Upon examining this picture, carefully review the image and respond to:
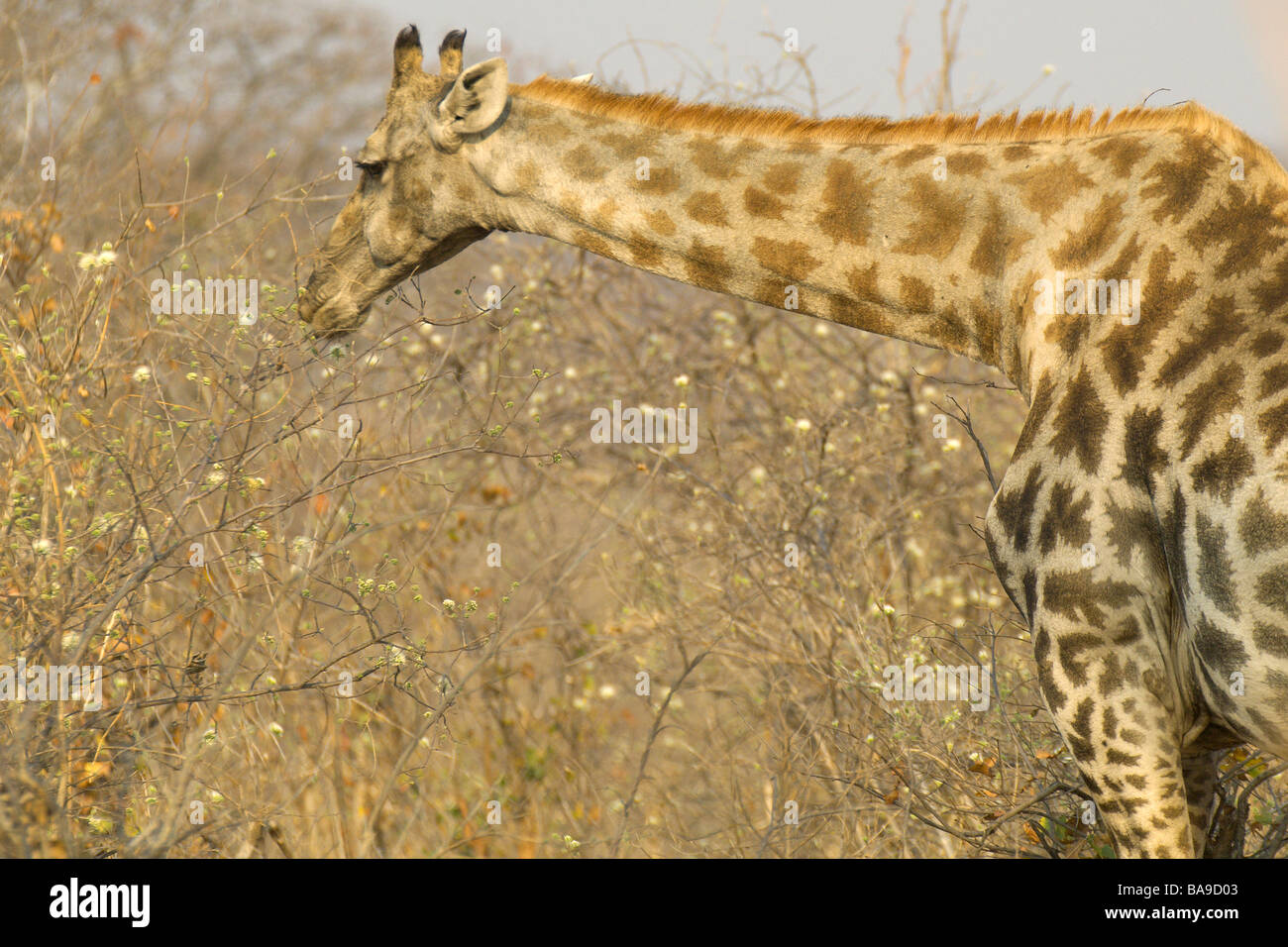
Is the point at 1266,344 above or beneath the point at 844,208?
beneath

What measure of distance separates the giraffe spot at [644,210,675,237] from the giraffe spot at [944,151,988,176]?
0.96 metres

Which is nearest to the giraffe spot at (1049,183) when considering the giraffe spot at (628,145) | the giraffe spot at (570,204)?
the giraffe spot at (628,145)

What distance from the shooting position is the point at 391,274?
5.19 metres

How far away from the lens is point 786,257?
A: 4.56 m

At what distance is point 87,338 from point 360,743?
2476 mm

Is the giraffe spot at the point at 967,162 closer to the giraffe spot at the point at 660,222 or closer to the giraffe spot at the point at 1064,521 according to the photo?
the giraffe spot at the point at 660,222

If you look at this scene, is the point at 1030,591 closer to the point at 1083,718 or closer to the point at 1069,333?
the point at 1083,718

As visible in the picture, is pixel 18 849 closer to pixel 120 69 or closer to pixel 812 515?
pixel 812 515

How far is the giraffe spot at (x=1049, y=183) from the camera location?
4.20 m

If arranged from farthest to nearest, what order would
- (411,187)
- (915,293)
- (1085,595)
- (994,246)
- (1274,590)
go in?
1. (411,187)
2. (915,293)
3. (994,246)
4. (1085,595)
5. (1274,590)

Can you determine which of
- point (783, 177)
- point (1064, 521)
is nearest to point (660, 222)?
point (783, 177)

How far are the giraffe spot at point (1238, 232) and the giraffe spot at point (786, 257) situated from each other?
1213 millimetres

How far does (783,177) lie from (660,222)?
1.49 ft

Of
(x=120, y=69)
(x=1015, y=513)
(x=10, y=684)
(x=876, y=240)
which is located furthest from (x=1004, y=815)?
(x=120, y=69)
